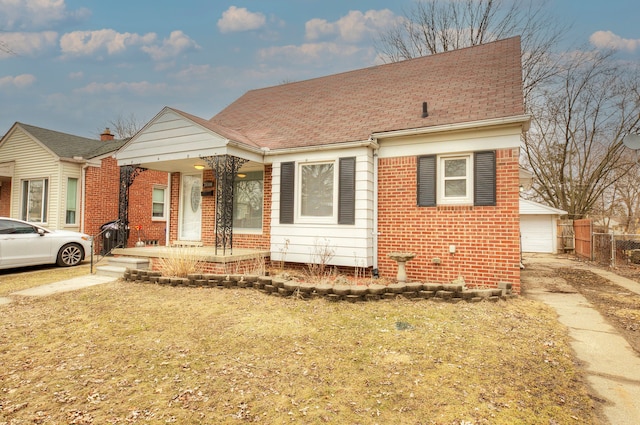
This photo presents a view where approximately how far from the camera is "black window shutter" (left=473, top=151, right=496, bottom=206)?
673cm

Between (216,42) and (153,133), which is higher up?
(216,42)

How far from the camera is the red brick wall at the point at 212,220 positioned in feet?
30.7

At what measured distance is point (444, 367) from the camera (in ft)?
10.9

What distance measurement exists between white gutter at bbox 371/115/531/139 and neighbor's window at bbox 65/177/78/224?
499 inches

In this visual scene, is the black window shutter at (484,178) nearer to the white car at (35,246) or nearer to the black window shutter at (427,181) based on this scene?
the black window shutter at (427,181)

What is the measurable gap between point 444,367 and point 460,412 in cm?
77

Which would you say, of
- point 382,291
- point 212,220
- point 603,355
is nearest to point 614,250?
point 603,355

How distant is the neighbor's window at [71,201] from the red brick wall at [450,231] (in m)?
12.7

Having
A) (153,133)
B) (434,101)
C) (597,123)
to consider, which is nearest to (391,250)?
(434,101)

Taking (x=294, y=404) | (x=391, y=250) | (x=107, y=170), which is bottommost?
(x=294, y=404)

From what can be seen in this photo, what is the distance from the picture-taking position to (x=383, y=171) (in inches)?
311

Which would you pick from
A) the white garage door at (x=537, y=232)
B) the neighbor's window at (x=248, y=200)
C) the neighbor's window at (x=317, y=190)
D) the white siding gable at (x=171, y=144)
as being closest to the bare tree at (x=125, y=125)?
the white siding gable at (x=171, y=144)

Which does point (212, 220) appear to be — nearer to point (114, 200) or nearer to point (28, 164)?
point (114, 200)

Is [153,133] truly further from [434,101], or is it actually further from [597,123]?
[597,123]
